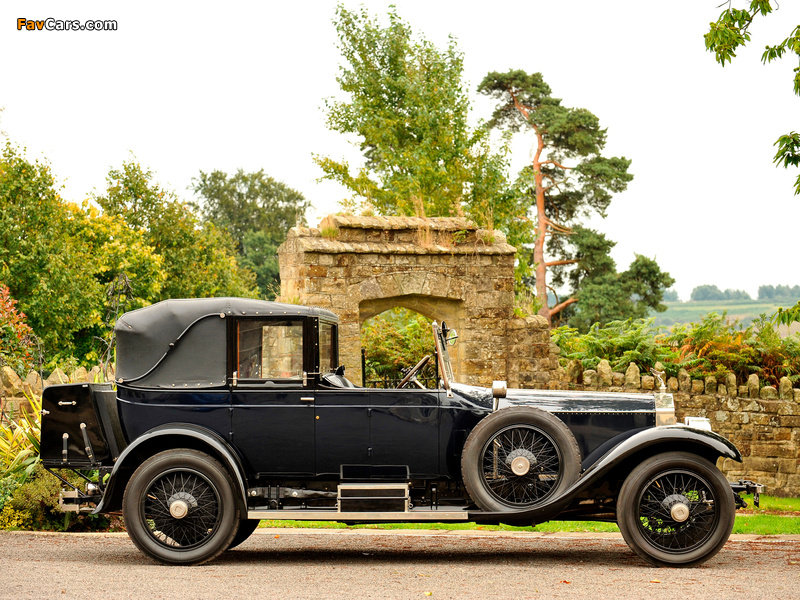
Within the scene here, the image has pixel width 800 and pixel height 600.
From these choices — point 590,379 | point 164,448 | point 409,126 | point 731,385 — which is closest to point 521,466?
point 164,448

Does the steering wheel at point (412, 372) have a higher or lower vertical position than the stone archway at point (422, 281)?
lower

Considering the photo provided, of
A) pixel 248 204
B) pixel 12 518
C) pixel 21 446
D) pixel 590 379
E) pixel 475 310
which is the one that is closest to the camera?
pixel 12 518

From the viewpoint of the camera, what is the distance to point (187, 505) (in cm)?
680

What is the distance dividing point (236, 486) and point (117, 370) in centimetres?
135

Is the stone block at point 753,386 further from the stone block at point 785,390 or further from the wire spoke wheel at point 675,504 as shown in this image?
the wire spoke wheel at point 675,504

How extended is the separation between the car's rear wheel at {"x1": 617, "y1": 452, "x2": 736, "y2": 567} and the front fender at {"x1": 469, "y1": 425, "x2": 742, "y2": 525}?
16cm

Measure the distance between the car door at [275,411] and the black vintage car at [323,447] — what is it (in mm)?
11

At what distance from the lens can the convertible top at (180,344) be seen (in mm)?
7027

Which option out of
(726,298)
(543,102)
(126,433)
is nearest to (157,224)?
(543,102)

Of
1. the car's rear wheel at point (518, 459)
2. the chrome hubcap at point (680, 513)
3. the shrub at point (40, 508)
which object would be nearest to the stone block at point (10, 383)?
the shrub at point (40, 508)

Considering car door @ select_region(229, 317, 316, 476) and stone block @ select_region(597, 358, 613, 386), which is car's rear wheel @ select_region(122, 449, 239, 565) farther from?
stone block @ select_region(597, 358, 613, 386)

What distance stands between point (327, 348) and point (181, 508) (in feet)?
5.59

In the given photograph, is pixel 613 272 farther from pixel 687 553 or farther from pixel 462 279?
pixel 687 553

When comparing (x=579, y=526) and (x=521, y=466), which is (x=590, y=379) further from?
(x=521, y=466)
